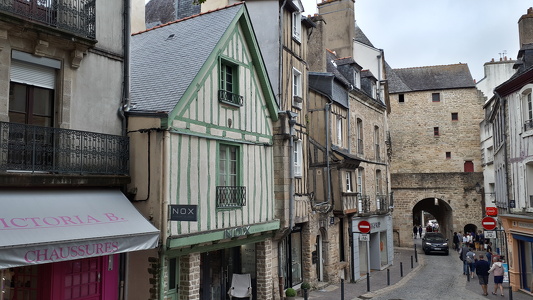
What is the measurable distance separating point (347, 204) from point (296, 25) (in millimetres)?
6329

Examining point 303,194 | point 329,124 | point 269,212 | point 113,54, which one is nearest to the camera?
point 113,54

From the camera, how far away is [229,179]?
9.86 meters

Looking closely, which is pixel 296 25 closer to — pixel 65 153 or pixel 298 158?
pixel 298 158

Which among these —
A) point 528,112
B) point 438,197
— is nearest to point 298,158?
point 528,112

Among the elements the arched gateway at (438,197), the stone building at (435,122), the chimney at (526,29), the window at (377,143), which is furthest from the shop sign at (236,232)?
the stone building at (435,122)

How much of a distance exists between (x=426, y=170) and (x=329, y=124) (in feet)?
74.3

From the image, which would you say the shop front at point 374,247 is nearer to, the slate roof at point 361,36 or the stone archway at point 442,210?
the slate roof at point 361,36

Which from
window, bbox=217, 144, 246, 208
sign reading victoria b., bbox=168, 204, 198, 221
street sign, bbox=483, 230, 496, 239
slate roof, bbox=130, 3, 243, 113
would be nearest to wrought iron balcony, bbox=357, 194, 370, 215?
street sign, bbox=483, 230, 496, 239

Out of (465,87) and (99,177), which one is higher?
(465,87)

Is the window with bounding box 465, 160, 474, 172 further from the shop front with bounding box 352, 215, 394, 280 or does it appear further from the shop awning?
the shop awning

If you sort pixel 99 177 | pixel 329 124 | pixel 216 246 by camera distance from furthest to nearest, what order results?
pixel 329 124
pixel 216 246
pixel 99 177

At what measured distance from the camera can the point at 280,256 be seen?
1221 cm

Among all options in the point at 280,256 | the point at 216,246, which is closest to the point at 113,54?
the point at 216,246

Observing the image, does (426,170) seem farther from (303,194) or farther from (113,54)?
(113,54)
